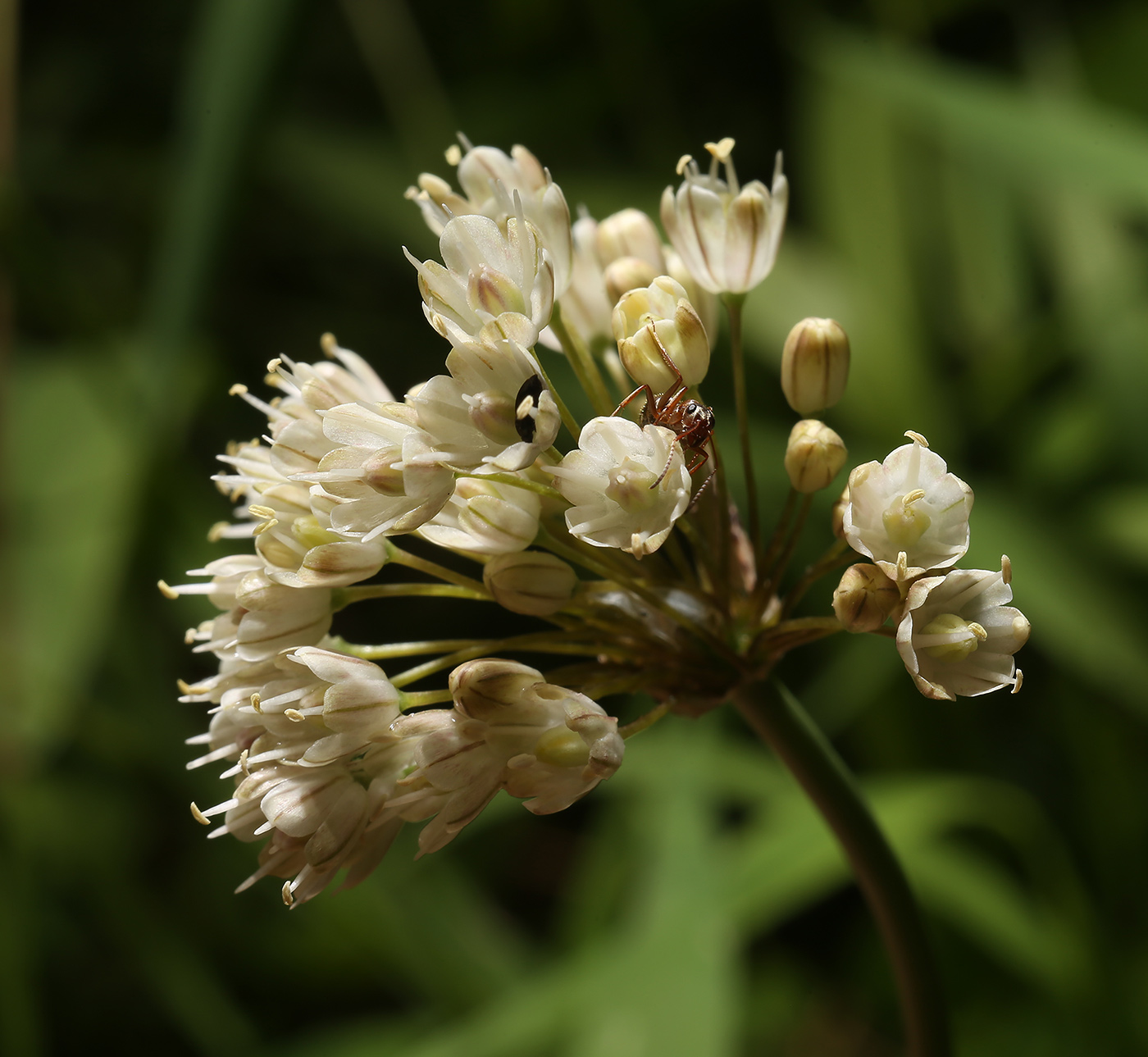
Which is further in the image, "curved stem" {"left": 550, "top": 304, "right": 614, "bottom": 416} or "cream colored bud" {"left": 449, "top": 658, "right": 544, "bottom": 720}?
"curved stem" {"left": 550, "top": 304, "right": 614, "bottom": 416}

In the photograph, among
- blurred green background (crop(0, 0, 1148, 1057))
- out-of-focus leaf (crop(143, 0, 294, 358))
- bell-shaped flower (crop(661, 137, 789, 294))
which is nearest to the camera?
bell-shaped flower (crop(661, 137, 789, 294))

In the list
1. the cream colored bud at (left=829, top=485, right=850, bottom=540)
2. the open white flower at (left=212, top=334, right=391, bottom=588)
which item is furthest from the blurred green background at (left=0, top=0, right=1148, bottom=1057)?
the cream colored bud at (left=829, top=485, right=850, bottom=540)

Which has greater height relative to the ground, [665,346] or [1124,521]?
[665,346]

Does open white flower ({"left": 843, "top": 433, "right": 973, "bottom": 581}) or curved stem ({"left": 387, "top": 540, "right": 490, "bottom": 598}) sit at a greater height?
curved stem ({"left": 387, "top": 540, "right": 490, "bottom": 598})

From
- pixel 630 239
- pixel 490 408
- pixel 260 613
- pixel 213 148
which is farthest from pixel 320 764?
pixel 213 148

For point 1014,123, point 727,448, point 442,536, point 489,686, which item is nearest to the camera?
point 489,686

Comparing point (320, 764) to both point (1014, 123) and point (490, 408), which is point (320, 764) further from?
point (1014, 123)

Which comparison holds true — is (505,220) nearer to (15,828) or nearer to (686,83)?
(15,828)

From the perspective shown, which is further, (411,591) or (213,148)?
(213,148)

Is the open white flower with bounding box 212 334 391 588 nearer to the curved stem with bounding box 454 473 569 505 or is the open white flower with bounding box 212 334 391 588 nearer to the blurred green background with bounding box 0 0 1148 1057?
the curved stem with bounding box 454 473 569 505
